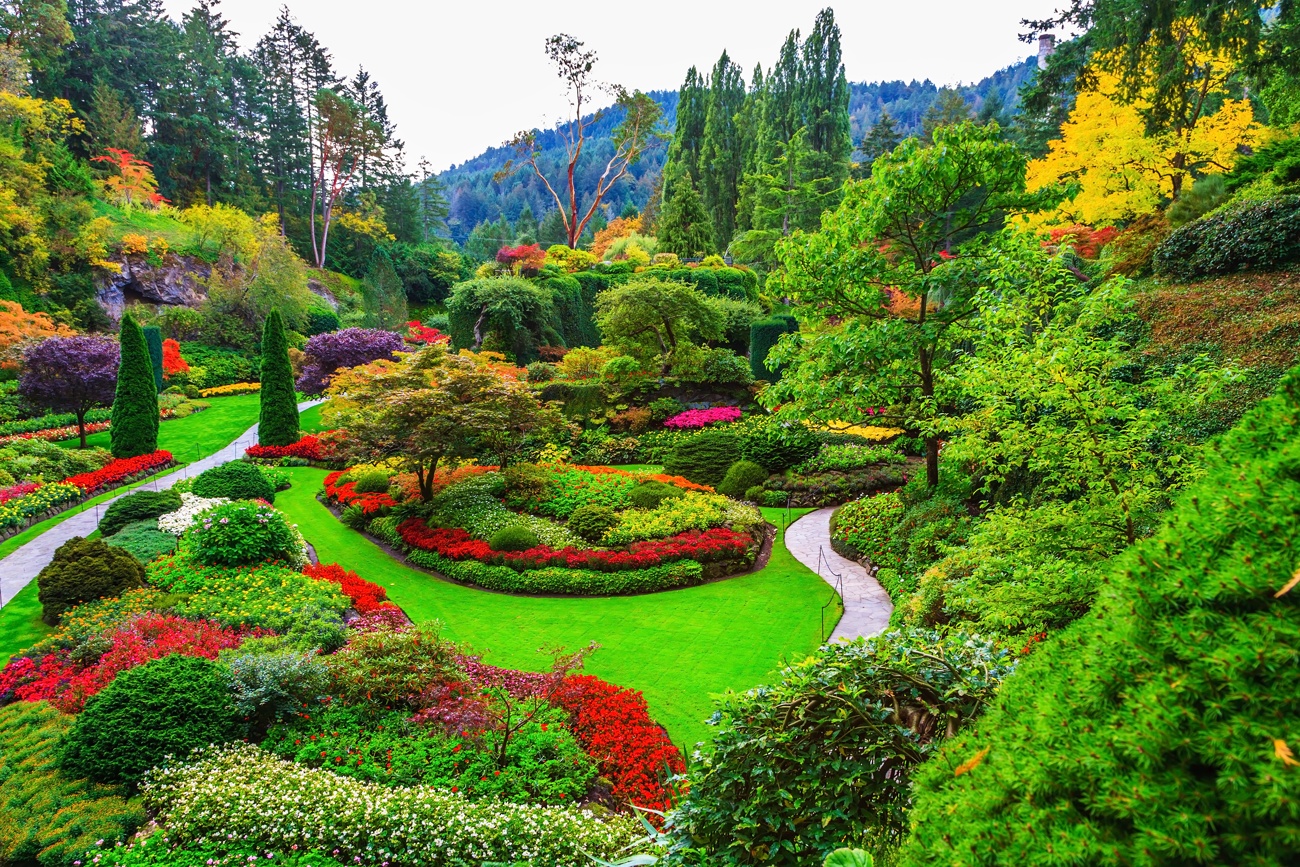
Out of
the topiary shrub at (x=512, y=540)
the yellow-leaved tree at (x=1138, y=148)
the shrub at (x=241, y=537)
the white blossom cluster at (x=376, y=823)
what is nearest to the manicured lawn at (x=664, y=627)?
the topiary shrub at (x=512, y=540)

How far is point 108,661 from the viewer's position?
7.60m

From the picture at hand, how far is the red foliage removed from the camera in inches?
1053

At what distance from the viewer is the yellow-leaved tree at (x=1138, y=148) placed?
1662 centimetres

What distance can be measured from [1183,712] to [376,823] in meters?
5.48

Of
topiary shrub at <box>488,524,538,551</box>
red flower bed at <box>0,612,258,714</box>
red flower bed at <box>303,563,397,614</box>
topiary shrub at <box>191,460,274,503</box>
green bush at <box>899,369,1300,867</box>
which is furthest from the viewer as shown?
topiary shrub at <box>191,460,274,503</box>

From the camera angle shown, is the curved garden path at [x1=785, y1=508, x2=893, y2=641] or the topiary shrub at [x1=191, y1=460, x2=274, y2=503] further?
the topiary shrub at [x1=191, y1=460, x2=274, y2=503]

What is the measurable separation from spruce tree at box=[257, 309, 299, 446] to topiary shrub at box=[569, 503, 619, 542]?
42.3ft

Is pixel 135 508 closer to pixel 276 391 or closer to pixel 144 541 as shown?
pixel 144 541

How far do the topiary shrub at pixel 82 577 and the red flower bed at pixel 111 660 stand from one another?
54.4 inches

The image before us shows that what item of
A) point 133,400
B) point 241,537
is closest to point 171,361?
→ point 133,400

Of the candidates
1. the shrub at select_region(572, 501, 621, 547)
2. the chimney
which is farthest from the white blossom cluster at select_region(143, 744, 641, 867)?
the chimney

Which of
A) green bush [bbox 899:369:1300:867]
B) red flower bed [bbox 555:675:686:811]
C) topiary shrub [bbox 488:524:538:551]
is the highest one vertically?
green bush [bbox 899:369:1300:867]

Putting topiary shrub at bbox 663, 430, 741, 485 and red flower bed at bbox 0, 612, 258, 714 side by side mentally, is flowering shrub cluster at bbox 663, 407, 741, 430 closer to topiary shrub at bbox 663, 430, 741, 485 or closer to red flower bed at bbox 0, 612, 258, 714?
topiary shrub at bbox 663, 430, 741, 485

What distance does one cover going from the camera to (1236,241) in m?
12.1
